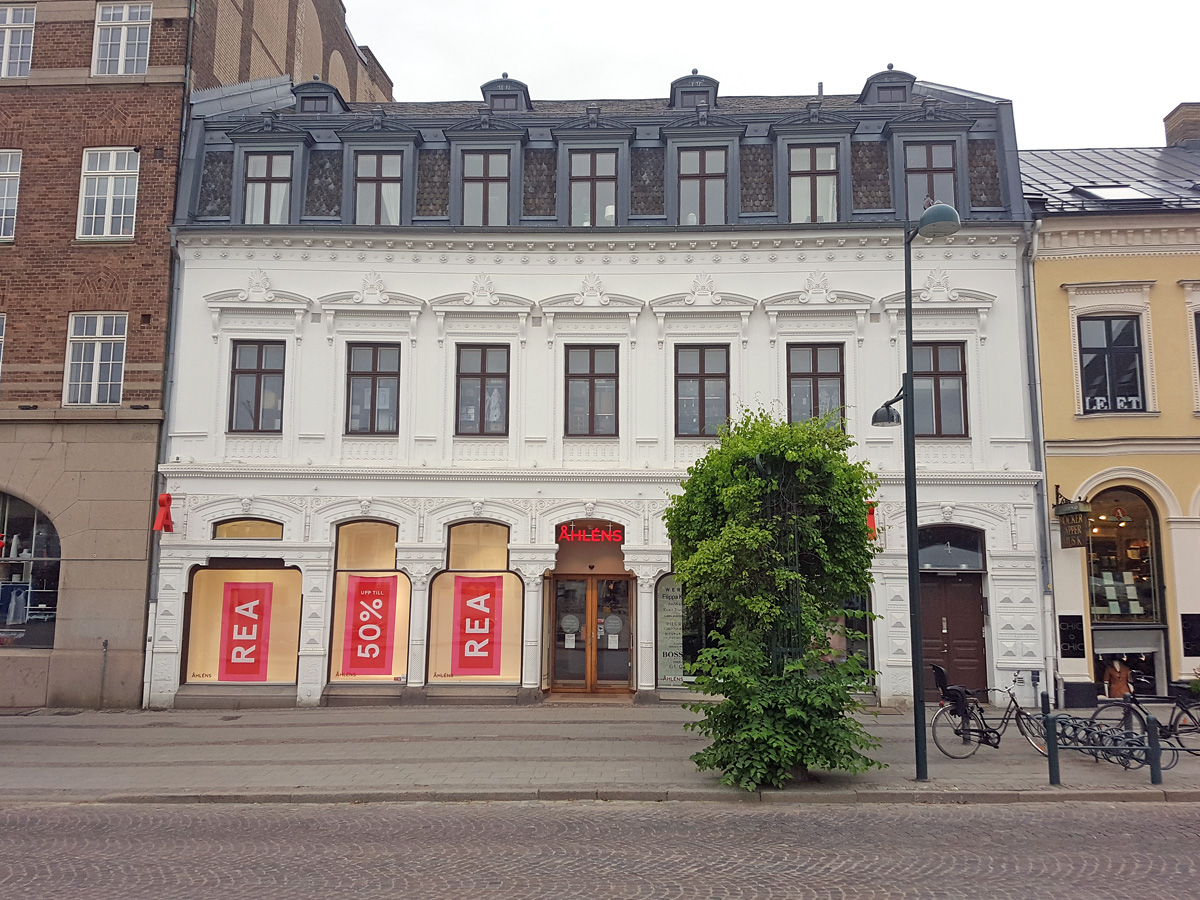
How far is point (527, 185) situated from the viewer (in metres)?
18.2

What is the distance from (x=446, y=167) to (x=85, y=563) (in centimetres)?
1063

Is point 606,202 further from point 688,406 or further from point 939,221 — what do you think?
point 939,221

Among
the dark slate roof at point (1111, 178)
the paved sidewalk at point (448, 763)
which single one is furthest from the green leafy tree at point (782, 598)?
the dark slate roof at point (1111, 178)

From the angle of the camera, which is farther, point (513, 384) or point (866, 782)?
point (513, 384)

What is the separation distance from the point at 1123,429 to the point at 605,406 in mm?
9924

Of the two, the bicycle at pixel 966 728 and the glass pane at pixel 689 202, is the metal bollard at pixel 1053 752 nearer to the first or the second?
the bicycle at pixel 966 728

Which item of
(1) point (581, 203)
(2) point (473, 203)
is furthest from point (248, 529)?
(1) point (581, 203)

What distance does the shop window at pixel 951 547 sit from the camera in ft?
55.2

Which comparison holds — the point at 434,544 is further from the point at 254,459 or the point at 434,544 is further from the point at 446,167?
the point at 446,167

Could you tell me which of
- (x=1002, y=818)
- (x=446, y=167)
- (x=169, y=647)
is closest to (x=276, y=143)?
(x=446, y=167)

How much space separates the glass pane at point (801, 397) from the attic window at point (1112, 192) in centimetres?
724

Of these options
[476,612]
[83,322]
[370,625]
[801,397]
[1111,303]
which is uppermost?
[1111,303]

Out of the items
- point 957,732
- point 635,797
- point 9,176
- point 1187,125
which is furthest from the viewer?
point 1187,125

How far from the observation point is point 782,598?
A: 430 inches
